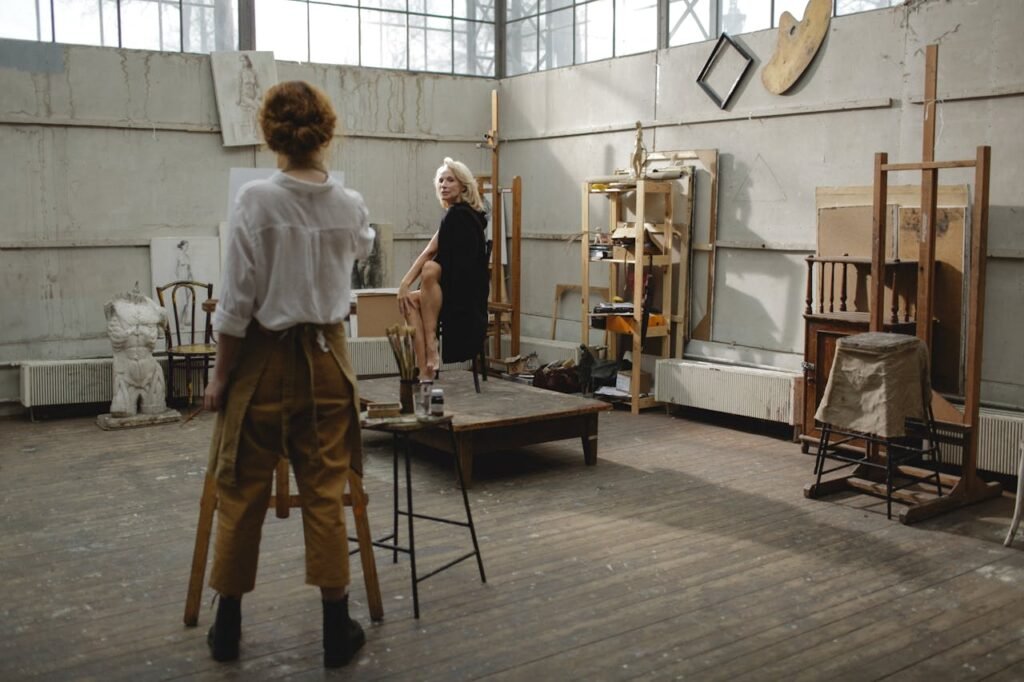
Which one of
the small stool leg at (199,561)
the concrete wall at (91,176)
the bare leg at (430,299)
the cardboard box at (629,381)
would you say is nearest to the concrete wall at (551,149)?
the concrete wall at (91,176)

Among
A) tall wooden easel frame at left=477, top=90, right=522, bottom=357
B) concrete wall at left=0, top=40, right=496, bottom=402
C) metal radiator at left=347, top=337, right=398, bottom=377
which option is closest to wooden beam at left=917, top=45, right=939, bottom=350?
tall wooden easel frame at left=477, top=90, right=522, bottom=357

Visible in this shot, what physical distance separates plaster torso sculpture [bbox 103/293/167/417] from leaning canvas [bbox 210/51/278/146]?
164 centimetres

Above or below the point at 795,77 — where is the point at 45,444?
below

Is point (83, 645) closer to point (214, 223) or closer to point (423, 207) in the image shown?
point (214, 223)

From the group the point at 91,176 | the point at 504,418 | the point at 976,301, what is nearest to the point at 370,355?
the point at 91,176

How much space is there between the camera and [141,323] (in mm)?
7066

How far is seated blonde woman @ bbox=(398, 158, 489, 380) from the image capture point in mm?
5969

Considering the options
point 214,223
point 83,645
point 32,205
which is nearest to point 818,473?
point 83,645

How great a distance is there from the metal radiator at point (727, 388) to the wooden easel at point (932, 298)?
4.11 ft

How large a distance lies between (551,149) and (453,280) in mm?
3040

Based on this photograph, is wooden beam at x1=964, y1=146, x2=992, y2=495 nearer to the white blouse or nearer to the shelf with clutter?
the shelf with clutter

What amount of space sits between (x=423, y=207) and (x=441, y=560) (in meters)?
5.35

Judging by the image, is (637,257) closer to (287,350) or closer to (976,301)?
(976,301)

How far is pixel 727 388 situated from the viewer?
7.02 meters
